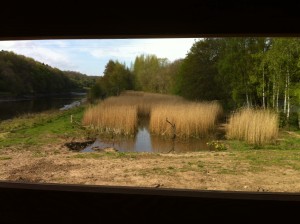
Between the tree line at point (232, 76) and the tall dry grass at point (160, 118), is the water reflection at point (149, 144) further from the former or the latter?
the tree line at point (232, 76)

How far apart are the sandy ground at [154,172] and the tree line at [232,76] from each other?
5.43 meters

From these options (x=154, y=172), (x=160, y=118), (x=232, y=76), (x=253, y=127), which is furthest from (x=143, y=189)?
(x=232, y=76)

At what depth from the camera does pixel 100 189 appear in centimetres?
106

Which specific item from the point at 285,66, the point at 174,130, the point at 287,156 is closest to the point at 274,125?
the point at 287,156

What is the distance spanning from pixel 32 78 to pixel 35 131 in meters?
8.56

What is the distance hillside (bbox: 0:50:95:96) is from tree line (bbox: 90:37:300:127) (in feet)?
8.78

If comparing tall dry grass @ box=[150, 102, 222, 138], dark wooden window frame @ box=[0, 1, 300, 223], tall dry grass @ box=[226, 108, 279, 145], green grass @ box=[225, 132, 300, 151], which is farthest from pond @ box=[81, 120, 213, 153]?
dark wooden window frame @ box=[0, 1, 300, 223]

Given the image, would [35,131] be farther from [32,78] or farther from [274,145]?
[32,78]

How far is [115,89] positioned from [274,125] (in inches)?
339

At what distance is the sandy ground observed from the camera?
471 centimetres

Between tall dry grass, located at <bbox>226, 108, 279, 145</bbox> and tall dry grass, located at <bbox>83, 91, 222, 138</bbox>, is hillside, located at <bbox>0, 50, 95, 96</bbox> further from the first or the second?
tall dry grass, located at <bbox>226, 108, 279, 145</bbox>

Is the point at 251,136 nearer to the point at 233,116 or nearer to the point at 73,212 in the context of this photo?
the point at 233,116

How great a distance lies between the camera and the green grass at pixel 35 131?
28.8 ft

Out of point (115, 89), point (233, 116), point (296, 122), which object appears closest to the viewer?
point (233, 116)
